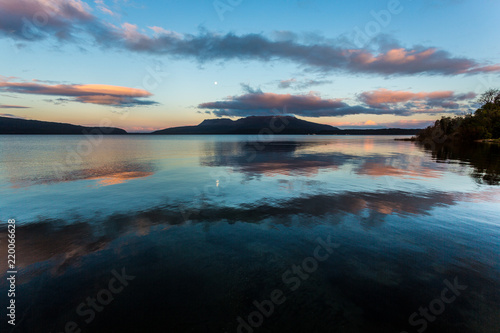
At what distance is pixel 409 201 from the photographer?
1780cm

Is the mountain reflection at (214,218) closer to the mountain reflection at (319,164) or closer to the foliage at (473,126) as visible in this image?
the mountain reflection at (319,164)

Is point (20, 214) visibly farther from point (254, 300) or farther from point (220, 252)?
point (254, 300)

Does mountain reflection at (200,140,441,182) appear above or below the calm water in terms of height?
below

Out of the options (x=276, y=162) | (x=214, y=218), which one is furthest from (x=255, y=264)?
(x=276, y=162)

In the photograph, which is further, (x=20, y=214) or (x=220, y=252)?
(x=20, y=214)

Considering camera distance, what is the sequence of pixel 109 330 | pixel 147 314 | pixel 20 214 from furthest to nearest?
1. pixel 20 214
2. pixel 147 314
3. pixel 109 330

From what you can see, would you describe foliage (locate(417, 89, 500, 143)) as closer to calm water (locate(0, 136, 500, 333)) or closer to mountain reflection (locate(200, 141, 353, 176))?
mountain reflection (locate(200, 141, 353, 176))

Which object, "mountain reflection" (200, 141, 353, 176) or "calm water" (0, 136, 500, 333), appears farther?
"mountain reflection" (200, 141, 353, 176)

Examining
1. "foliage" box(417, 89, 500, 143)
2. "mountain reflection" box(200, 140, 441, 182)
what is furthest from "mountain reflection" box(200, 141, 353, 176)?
"foliage" box(417, 89, 500, 143)

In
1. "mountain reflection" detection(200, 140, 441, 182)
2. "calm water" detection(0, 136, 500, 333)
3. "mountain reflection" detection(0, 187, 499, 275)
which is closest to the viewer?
"calm water" detection(0, 136, 500, 333)

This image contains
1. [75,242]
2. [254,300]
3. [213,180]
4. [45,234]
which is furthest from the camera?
[213,180]

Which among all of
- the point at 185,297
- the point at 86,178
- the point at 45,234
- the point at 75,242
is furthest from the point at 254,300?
the point at 86,178

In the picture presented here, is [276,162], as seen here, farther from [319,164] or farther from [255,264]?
[255,264]

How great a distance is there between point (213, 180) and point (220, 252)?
54.1 feet
